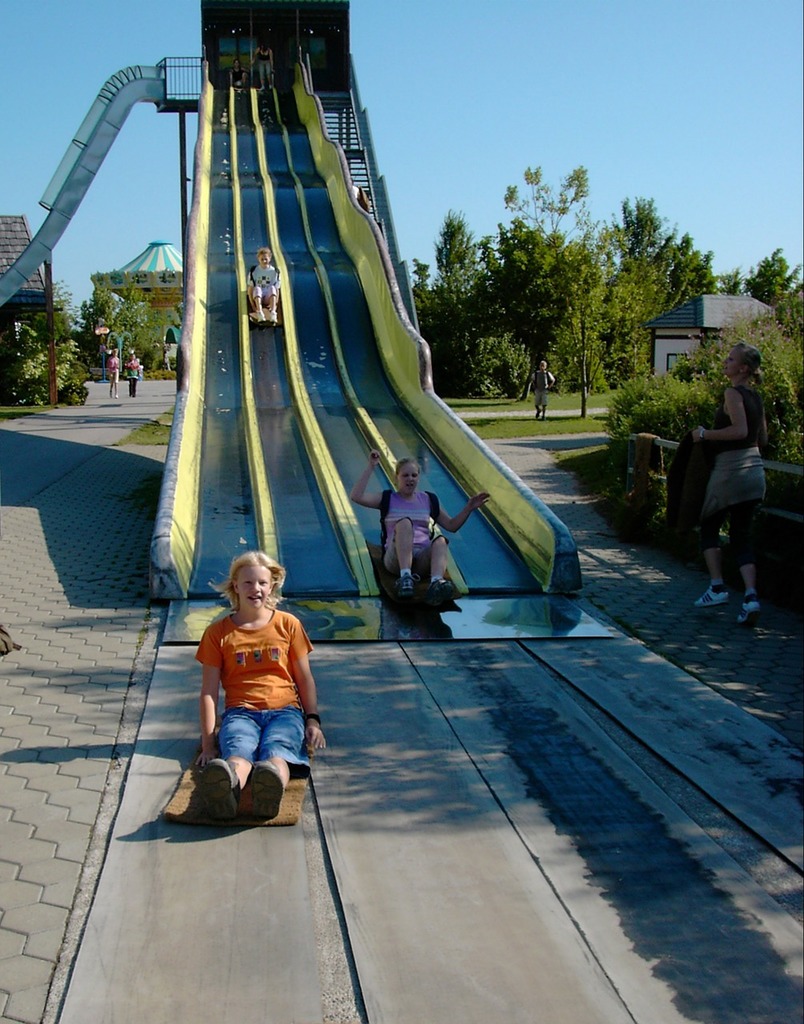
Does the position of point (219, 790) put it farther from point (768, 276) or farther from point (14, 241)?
point (768, 276)

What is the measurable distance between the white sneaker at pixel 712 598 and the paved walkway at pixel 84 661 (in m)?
0.08

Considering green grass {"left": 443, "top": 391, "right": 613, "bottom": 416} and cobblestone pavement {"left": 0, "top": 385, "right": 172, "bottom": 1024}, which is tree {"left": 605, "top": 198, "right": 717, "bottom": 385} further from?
cobblestone pavement {"left": 0, "top": 385, "right": 172, "bottom": 1024}

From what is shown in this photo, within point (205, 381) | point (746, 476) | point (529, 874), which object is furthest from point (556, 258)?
point (529, 874)

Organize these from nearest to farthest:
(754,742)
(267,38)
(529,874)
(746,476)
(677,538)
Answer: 1. (529,874)
2. (754,742)
3. (746,476)
4. (677,538)
5. (267,38)

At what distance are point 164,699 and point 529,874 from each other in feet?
8.52

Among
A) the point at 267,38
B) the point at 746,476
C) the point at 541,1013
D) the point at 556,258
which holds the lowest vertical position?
the point at 541,1013

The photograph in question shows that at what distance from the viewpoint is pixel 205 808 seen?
4.62m

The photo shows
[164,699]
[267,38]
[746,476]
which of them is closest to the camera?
[164,699]

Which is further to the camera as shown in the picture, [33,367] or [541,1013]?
[33,367]

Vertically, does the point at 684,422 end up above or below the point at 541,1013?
above

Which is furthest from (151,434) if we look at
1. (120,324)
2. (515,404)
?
(120,324)

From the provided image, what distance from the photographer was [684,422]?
39.9 feet

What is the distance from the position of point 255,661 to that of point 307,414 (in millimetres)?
8222

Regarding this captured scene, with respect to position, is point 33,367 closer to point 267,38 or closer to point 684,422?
point 267,38
